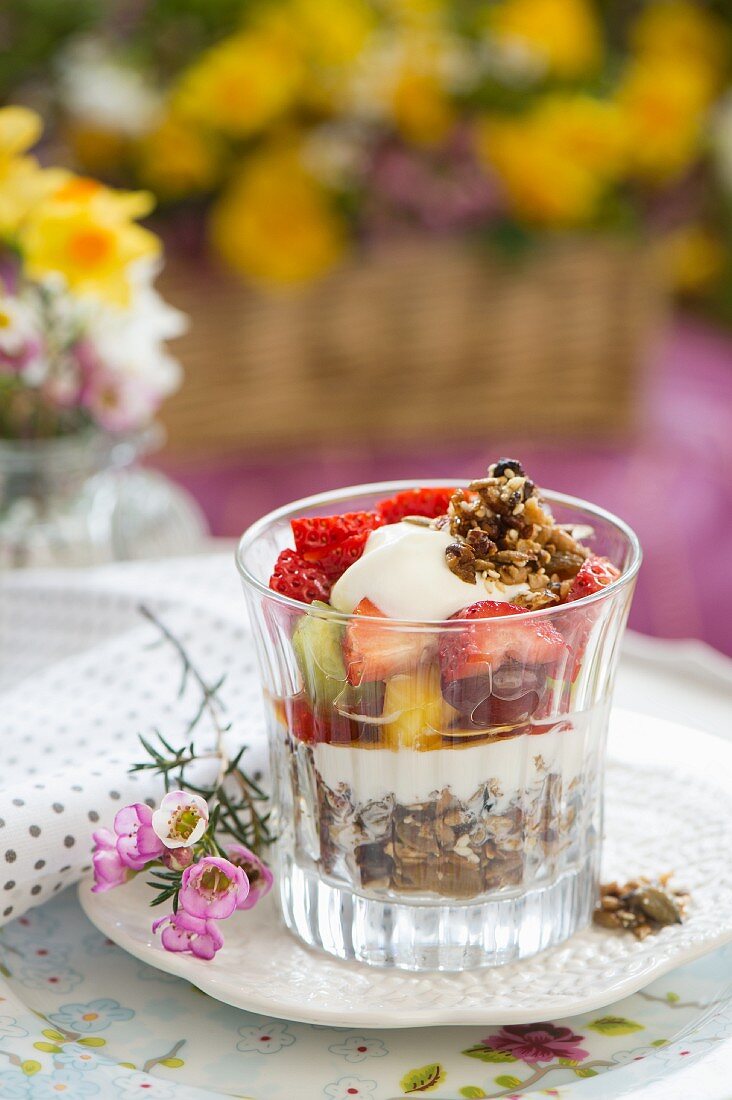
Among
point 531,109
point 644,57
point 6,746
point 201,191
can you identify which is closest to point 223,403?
point 201,191

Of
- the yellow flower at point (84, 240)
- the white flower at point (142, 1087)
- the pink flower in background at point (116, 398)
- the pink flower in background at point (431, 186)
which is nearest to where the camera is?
the white flower at point (142, 1087)

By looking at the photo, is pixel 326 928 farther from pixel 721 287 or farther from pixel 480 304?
pixel 721 287

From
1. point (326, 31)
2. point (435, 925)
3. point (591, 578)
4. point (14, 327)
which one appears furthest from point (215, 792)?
point (326, 31)

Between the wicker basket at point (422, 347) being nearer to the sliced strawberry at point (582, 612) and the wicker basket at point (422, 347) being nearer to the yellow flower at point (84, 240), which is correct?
the yellow flower at point (84, 240)

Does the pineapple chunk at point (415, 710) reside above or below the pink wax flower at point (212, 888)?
above

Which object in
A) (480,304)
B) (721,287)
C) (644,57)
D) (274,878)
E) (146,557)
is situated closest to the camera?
(274,878)

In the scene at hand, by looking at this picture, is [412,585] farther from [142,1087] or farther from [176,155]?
[176,155]

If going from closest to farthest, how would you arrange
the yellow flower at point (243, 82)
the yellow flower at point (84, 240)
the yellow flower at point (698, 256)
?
1. the yellow flower at point (84, 240)
2. the yellow flower at point (243, 82)
3. the yellow flower at point (698, 256)

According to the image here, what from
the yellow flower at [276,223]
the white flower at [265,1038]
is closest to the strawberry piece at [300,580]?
the white flower at [265,1038]
